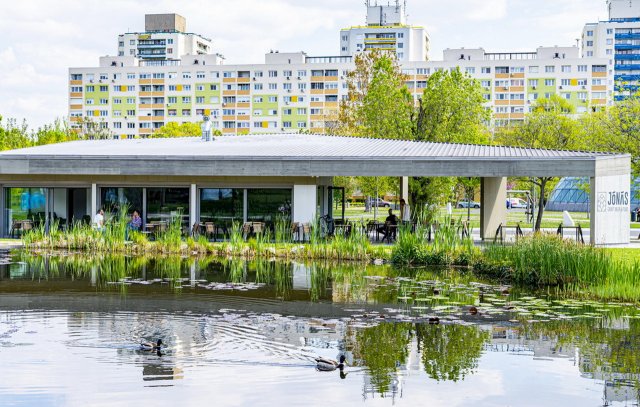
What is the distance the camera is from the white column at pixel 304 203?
31.2m

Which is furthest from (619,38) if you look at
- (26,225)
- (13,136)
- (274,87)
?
(26,225)

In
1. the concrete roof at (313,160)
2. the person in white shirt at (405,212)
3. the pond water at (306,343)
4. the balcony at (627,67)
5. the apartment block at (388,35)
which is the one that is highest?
the apartment block at (388,35)

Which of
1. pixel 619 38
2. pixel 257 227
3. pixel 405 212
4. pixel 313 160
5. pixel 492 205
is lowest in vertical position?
pixel 257 227

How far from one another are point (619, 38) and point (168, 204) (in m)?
134

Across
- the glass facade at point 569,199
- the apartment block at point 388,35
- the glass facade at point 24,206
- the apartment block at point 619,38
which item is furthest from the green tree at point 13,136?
the apartment block at point 619,38

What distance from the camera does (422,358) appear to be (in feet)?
38.8

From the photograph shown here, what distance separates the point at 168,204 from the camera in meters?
32.6

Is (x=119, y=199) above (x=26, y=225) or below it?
above

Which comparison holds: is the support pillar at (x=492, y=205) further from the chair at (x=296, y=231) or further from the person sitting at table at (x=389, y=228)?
the chair at (x=296, y=231)

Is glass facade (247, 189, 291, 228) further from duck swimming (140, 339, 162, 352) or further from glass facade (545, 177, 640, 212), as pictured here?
glass facade (545, 177, 640, 212)

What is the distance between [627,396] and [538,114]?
1519 inches

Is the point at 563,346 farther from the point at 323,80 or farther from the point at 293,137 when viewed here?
the point at 323,80

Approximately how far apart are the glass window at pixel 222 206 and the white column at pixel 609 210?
1268 cm

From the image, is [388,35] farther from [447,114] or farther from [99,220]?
[99,220]
